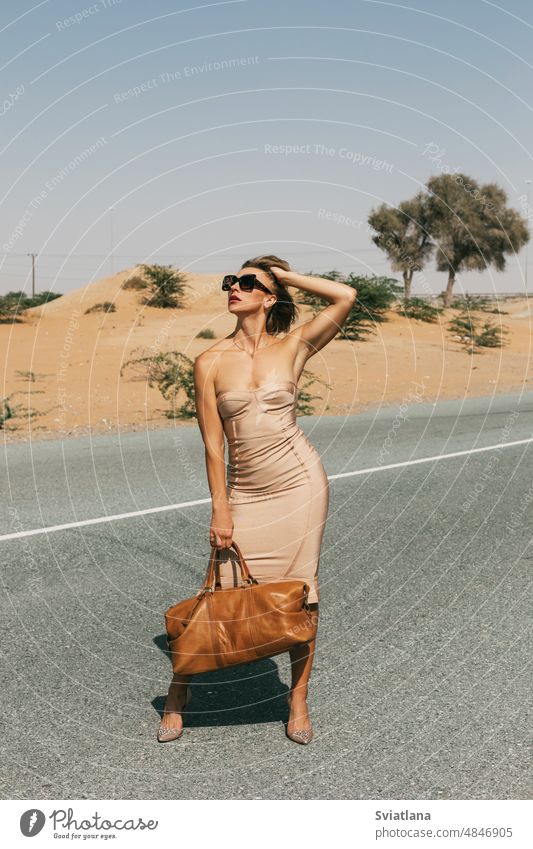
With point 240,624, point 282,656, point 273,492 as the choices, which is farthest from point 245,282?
point 282,656

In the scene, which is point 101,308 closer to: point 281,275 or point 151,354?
point 151,354

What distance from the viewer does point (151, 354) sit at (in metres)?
26.5

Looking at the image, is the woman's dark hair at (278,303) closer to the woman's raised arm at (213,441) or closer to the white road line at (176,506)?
the woman's raised arm at (213,441)

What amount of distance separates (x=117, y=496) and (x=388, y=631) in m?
4.32

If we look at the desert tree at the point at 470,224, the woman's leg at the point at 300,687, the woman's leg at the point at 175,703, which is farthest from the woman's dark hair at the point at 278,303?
the desert tree at the point at 470,224

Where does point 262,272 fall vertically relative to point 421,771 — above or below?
above

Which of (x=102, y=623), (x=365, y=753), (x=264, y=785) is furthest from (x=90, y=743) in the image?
(x=102, y=623)

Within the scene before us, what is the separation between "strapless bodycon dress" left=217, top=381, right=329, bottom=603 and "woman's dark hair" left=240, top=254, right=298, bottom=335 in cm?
31

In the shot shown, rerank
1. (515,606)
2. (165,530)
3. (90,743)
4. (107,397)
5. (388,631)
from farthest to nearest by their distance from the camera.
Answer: (107,397) → (165,530) → (515,606) → (388,631) → (90,743)

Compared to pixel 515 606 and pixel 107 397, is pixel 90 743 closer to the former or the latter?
pixel 515 606

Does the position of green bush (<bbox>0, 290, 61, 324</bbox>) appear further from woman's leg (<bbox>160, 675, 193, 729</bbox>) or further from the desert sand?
woman's leg (<bbox>160, 675, 193, 729</bbox>)

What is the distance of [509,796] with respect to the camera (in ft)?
11.9
